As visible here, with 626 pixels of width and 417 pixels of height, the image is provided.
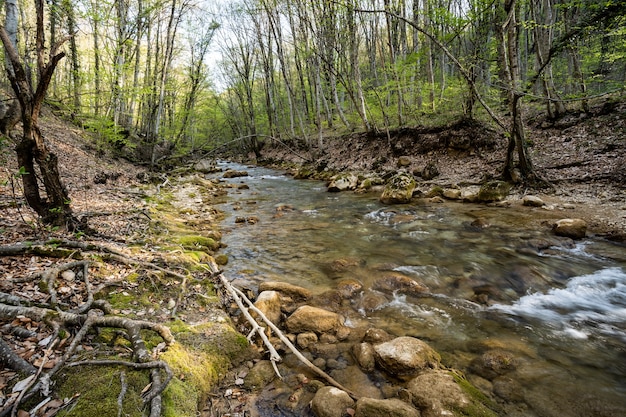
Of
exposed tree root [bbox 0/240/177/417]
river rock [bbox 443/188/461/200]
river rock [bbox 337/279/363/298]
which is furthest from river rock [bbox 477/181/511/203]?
exposed tree root [bbox 0/240/177/417]

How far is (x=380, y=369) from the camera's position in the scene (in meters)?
3.23

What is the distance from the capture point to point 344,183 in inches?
535

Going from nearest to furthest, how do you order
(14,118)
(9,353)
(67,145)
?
1. (9,353)
2. (14,118)
3. (67,145)

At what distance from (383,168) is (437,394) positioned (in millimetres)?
13373

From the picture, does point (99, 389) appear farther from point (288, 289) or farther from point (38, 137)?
point (38, 137)

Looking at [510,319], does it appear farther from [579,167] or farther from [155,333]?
[579,167]

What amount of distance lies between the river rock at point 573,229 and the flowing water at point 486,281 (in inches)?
7.5

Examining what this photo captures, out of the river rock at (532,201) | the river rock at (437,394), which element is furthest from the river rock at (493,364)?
the river rock at (532,201)

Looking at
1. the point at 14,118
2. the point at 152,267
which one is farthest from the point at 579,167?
the point at 14,118

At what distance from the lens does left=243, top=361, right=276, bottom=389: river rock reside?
298 cm

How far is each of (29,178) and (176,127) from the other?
17.1 metres

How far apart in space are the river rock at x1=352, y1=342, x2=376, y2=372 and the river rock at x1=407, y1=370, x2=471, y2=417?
480 mm

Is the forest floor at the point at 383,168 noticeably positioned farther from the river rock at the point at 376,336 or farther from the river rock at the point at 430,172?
the river rock at the point at 376,336

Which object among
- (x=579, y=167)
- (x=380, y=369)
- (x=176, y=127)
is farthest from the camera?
(x=176, y=127)
